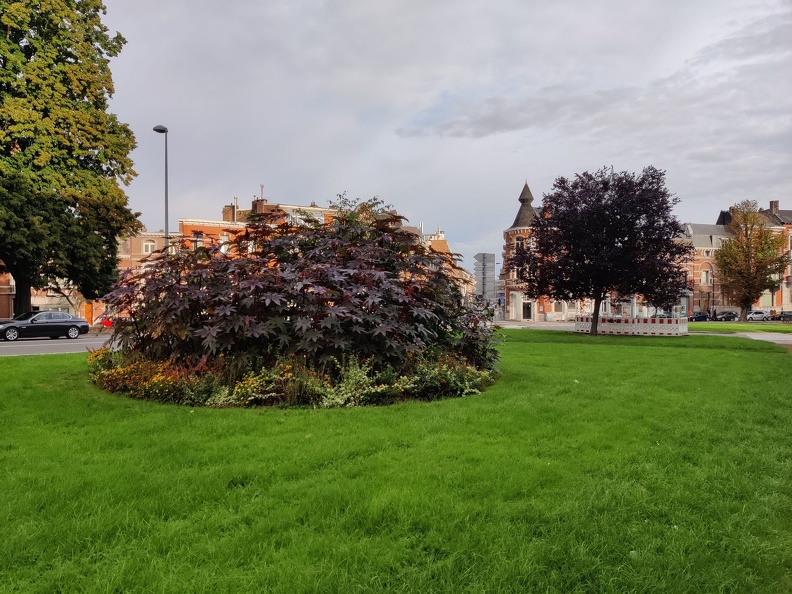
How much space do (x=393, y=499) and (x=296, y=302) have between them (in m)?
4.02

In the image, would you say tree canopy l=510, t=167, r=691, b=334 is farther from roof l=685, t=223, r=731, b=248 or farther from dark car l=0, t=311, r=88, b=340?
roof l=685, t=223, r=731, b=248

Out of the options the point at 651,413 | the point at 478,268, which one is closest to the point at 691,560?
the point at 651,413

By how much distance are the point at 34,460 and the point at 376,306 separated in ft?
13.6

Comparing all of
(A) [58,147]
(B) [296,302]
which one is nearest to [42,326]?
(A) [58,147]

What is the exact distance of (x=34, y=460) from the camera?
13.4ft

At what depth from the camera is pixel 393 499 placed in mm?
3322

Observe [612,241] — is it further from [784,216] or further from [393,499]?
[784,216]

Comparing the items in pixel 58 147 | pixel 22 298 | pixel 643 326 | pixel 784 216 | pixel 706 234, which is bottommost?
pixel 643 326

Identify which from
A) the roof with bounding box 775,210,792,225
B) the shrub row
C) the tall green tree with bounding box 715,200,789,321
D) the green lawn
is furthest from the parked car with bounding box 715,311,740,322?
the shrub row

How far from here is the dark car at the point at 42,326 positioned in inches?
941

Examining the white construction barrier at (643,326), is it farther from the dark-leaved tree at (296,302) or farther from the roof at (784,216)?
the roof at (784,216)

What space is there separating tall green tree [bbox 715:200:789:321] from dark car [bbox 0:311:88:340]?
65.5 metres

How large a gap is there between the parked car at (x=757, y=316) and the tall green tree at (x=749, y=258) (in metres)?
4.69

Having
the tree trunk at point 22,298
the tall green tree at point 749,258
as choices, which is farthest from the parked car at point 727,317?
the tree trunk at point 22,298
